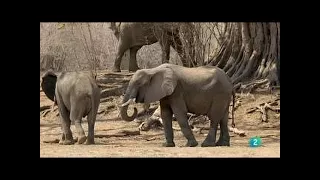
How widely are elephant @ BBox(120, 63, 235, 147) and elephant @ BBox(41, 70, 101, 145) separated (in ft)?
2.47

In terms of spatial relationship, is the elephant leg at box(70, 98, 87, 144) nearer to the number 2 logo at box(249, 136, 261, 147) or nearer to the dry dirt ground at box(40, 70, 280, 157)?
the dry dirt ground at box(40, 70, 280, 157)

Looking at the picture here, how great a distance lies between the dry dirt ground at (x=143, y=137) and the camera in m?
13.1

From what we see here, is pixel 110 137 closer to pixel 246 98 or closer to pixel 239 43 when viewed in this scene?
pixel 246 98

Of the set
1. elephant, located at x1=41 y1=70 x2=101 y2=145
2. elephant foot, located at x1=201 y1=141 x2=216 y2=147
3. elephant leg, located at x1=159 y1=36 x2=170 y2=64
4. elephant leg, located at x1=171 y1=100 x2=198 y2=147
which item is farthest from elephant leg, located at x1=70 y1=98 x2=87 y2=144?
elephant leg, located at x1=159 y1=36 x2=170 y2=64

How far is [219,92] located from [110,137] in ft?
13.3

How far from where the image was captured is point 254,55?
811 inches

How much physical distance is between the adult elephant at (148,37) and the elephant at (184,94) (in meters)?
7.58

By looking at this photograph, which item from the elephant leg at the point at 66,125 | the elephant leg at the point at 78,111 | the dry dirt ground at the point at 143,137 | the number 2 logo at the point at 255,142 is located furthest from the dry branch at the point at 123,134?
the number 2 logo at the point at 255,142

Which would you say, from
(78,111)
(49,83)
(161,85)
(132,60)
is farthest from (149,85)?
(132,60)

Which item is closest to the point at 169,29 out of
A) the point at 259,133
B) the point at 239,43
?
the point at 239,43

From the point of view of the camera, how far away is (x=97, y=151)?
13180 millimetres

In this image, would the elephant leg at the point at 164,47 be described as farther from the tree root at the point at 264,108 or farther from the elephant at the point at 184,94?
the elephant at the point at 184,94

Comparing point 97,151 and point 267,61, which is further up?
point 267,61

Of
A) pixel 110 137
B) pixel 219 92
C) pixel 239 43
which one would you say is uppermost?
pixel 239 43
